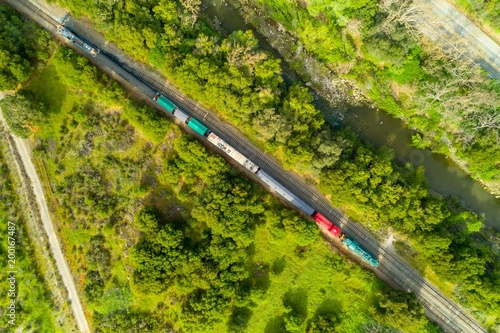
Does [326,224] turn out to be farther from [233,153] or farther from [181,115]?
[181,115]

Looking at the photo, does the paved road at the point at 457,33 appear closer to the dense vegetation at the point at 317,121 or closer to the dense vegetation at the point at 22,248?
the dense vegetation at the point at 317,121

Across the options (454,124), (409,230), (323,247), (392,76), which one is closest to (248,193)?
(323,247)

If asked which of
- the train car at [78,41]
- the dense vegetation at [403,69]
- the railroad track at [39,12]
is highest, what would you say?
the dense vegetation at [403,69]

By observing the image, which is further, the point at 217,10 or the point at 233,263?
the point at 217,10

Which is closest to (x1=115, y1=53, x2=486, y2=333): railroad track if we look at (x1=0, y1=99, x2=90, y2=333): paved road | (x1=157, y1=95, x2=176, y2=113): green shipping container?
(x1=157, y1=95, x2=176, y2=113): green shipping container

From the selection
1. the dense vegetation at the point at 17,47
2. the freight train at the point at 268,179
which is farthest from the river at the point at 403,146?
the dense vegetation at the point at 17,47

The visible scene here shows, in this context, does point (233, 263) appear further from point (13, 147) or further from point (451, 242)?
Answer: point (13, 147)
